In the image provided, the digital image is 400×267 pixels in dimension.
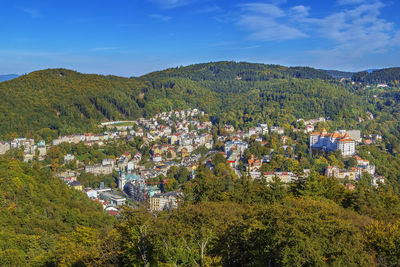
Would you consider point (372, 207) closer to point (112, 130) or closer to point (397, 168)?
point (397, 168)

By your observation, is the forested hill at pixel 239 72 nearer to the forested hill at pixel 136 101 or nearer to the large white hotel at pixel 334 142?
the forested hill at pixel 136 101

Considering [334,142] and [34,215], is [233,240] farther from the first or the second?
[334,142]

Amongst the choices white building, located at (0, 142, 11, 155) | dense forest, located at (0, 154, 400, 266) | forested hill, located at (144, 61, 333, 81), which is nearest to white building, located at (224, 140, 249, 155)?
white building, located at (0, 142, 11, 155)

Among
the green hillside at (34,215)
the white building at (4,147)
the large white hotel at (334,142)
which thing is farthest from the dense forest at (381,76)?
the green hillside at (34,215)

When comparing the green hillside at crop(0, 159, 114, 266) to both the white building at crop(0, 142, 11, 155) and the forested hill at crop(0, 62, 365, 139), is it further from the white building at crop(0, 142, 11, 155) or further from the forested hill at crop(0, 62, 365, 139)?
the forested hill at crop(0, 62, 365, 139)

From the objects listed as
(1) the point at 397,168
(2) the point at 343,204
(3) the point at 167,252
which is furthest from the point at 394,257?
(1) the point at 397,168

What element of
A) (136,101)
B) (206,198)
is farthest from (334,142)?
(136,101)
